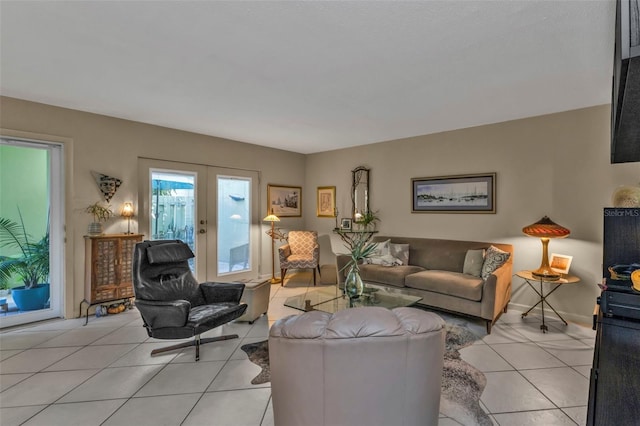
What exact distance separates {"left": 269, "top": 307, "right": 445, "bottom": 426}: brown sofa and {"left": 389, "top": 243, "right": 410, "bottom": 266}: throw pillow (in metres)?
3.42

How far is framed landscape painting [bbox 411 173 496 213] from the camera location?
166 inches

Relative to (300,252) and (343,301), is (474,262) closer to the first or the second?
(343,301)

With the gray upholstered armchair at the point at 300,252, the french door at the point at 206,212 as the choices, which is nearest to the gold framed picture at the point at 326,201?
the gray upholstered armchair at the point at 300,252

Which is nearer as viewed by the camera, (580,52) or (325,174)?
(580,52)

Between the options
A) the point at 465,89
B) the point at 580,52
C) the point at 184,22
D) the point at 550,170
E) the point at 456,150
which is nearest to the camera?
the point at 184,22

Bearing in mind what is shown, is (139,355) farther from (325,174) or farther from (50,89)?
(325,174)

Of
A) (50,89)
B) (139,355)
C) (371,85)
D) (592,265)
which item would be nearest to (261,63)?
(371,85)

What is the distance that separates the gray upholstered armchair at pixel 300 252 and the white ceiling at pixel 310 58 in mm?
2425

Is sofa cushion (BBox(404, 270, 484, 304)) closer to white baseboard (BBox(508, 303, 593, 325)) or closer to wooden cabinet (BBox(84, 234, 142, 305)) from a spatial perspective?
white baseboard (BBox(508, 303, 593, 325))

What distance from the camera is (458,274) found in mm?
3908

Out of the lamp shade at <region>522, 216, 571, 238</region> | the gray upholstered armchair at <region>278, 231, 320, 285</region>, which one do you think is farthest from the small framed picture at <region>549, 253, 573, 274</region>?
the gray upholstered armchair at <region>278, 231, 320, 285</region>

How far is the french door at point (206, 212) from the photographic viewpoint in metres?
4.45

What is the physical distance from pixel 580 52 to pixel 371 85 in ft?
5.24

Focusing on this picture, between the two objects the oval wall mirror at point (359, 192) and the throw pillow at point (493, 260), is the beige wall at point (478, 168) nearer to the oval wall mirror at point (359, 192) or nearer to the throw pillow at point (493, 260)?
the oval wall mirror at point (359, 192)
